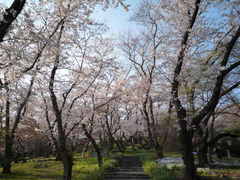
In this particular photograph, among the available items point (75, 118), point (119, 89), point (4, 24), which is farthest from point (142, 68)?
point (4, 24)

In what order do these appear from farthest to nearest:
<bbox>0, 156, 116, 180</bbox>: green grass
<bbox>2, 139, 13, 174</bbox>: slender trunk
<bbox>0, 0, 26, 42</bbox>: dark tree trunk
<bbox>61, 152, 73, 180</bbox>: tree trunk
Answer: <bbox>2, 139, 13, 174</bbox>: slender trunk, <bbox>0, 156, 116, 180</bbox>: green grass, <bbox>61, 152, 73, 180</bbox>: tree trunk, <bbox>0, 0, 26, 42</bbox>: dark tree trunk

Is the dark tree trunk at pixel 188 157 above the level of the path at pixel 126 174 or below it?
above

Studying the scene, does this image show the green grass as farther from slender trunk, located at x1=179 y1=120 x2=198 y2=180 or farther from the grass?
slender trunk, located at x1=179 y1=120 x2=198 y2=180

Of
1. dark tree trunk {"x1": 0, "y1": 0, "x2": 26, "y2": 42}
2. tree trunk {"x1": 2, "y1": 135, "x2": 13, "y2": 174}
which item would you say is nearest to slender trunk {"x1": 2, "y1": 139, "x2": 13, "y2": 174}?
tree trunk {"x1": 2, "y1": 135, "x2": 13, "y2": 174}

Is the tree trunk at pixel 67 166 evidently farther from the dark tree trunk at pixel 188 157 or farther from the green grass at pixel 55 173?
the dark tree trunk at pixel 188 157

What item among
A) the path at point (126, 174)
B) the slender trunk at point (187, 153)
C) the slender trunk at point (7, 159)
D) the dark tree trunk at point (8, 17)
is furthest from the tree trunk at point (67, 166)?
the slender trunk at point (7, 159)

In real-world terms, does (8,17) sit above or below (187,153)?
above

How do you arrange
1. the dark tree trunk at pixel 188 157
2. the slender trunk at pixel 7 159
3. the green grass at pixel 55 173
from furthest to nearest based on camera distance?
the slender trunk at pixel 7 159, the green grass at pixel 55 173, the dark tree trunk at pixel 188 157

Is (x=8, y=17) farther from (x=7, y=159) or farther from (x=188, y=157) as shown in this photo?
(x=7, y=159)

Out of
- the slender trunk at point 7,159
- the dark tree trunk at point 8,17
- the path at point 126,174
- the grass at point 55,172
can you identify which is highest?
the dark tree trunk at point 8,17

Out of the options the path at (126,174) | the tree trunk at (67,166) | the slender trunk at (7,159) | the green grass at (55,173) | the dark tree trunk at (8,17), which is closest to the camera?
the dark tree trunk at (8,17)

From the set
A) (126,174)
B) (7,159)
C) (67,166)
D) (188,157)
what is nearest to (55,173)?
(7,159)

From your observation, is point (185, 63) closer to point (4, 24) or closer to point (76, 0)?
point (76, 0)

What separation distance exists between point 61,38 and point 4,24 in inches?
211
